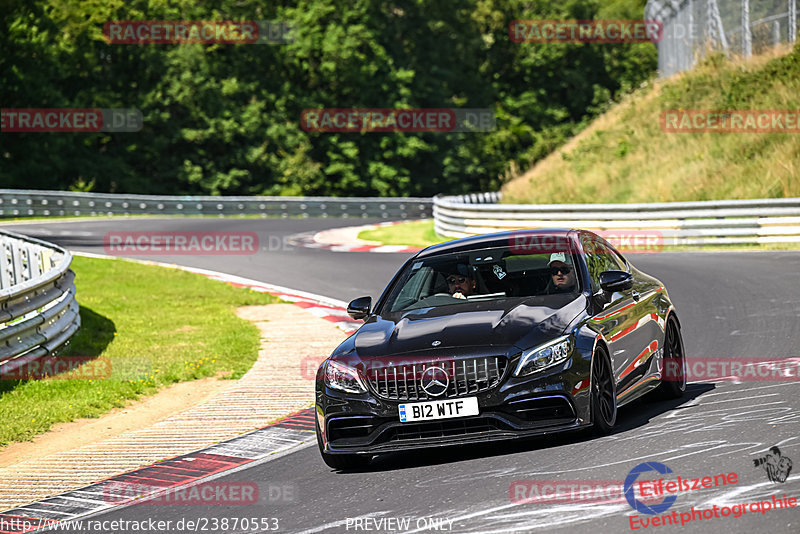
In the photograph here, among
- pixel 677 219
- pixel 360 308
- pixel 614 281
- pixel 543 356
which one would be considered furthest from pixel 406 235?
pixel 543 356

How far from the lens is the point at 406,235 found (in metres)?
31.9

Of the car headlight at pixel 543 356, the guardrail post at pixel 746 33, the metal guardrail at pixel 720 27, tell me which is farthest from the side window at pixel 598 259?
the guardrail post at pixel 746 33

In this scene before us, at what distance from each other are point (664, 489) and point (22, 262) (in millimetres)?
13355

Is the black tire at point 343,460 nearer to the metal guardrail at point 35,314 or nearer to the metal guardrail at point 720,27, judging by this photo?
the metal guardrail at point 35,314

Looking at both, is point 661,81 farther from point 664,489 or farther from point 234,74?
point 664,489

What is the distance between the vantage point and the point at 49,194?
4188 cm

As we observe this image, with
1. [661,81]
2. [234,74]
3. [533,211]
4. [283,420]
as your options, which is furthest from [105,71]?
[283,420]

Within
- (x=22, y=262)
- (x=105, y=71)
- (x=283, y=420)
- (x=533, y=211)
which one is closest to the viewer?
(x=283, y=420)

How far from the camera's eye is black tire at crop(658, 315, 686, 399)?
927cm

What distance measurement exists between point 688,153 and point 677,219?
7381mm

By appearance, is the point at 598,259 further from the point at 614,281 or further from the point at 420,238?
the point at 420,238

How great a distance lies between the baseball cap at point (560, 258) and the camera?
8664 millimetres

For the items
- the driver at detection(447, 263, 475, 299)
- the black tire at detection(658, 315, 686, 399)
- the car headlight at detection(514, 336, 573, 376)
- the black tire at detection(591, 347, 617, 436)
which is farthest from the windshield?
the black tire at detection(658, 315, 686, 399)

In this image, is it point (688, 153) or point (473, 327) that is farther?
point (688, 153)
